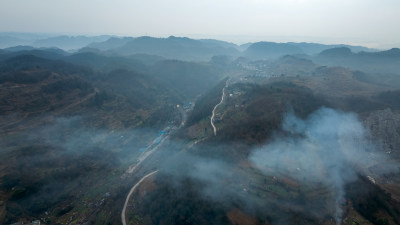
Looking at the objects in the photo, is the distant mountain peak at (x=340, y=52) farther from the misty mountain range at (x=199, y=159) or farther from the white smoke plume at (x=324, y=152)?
the white smoke plume at (x=324, y=152)

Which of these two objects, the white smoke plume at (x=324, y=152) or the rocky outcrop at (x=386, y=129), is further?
the rocky outcrop at (x=386, y=129)

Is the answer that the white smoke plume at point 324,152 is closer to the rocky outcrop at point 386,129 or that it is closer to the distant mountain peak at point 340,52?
the rocky outcrop at point 386,129

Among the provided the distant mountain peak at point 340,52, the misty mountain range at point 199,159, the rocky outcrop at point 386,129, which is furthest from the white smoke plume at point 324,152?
the distant mountain peak at point 340,52

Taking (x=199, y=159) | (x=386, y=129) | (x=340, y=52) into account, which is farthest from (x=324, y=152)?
(x=340, y=52)

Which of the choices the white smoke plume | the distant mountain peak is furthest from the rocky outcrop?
the distant mountain peak

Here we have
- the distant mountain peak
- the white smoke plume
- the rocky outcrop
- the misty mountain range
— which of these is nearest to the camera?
the misty mountain range

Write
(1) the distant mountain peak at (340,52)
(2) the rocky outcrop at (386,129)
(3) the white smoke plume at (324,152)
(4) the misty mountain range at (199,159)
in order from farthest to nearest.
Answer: (1) the distant mountain peak at (340,52) < (2) the rocky outcrop at (386,129) < (3) the white smoke plume at (324,152) < (4) the misty mountain range at (199,159)

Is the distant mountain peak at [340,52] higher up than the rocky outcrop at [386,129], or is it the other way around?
the distant mountain peak at [340,52]

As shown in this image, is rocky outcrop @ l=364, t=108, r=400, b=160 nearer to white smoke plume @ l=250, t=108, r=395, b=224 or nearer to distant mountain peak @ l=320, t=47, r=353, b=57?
white smoke plume @ l=250, t=108, r=395, b=224

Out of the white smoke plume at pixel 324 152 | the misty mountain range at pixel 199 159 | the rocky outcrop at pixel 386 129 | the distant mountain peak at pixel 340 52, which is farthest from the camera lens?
the distant mountain peak at pixel 340 52
